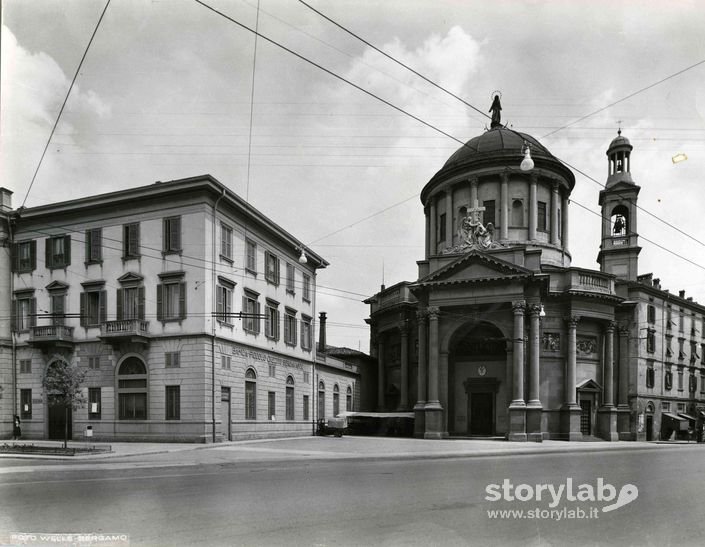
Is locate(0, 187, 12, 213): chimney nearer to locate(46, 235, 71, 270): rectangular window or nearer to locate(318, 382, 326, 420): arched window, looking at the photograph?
locate(46, 235, 71, 270): rectangular window

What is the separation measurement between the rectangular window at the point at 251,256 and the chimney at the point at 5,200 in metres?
13.2

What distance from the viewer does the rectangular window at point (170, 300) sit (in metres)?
28.5

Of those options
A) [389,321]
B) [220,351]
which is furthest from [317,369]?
[220,351]

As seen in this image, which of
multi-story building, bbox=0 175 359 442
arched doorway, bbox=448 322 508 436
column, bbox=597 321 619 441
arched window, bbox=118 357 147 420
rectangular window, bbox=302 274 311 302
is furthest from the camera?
column, bbox=597 321 619 441

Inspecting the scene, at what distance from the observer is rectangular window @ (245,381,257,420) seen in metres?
31.4

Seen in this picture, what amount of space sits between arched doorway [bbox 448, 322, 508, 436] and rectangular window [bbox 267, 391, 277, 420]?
13.3m

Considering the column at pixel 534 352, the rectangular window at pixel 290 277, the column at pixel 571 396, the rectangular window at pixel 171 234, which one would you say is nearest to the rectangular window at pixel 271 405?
the rectangular window at pixel 290 277

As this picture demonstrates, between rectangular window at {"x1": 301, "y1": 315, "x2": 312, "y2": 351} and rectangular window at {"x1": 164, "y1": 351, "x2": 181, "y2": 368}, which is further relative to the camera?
rectangular window at {"x1": 301, "y1": 315, "x2": 312, "y2": 351}

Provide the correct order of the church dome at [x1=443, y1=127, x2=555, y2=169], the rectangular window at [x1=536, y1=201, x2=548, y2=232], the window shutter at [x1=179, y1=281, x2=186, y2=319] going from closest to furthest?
the window shutter at [x1=179, y1=281, x2=186, y2=319] → the church dome at [x1=443, y1=127, x2=555, y2=169] → the rectangular window at [x1=536, y1=201, x2=548, y2=232]

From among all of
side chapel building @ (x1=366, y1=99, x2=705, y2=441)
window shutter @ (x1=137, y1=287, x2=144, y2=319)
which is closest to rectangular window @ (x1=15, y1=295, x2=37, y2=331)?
window shutter @ (x1=137, y1=287, x2=144, y2=319)

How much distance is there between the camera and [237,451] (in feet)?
76.5

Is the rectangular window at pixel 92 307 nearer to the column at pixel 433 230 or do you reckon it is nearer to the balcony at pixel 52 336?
the balcony at pixel 52 336

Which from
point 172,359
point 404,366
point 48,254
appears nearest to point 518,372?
point 404,366

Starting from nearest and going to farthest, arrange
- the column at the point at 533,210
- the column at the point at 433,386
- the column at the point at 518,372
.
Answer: the column at the point at 518,372 < the column at the point at 433,386 < the column at the point at 533,210
